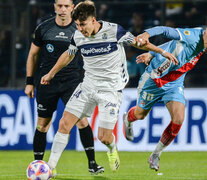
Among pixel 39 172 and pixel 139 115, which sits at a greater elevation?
pixel 139 115

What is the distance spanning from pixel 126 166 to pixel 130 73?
3.44 metres

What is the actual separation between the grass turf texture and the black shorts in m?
0.93

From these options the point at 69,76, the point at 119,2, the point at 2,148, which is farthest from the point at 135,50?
the point at 69,76

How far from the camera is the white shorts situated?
7.89 meters

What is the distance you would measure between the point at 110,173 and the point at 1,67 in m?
5.41

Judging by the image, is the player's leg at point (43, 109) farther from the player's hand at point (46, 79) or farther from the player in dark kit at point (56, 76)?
the player's hand at point (46, 79)

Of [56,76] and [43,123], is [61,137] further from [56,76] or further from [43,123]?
[56,76]

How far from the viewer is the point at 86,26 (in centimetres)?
759

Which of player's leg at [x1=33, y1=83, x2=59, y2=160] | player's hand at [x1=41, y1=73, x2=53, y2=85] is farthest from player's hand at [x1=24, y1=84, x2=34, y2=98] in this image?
player's hand at [x1=41, y1=73, x2=53, y2=85]

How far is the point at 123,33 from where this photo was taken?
7.88 meters

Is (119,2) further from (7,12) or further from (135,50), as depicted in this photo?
(7,12)

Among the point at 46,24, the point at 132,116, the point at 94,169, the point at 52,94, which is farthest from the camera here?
the point at 132,116

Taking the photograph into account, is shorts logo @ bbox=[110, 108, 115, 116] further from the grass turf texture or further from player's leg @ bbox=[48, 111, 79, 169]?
the grass turf texture

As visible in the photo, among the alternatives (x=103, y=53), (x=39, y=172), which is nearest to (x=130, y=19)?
(x=103, y=53)
